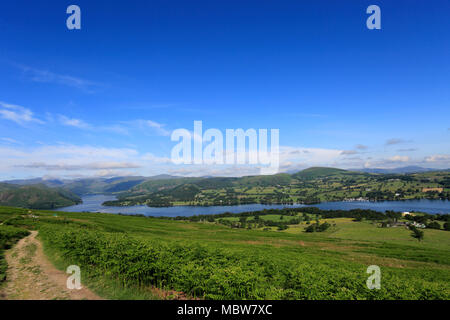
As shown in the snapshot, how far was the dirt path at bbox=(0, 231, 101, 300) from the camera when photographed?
46.5 ft

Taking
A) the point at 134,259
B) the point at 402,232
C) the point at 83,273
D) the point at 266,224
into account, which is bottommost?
the point at 266,224

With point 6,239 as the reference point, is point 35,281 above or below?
above

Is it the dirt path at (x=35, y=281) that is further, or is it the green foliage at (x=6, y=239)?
the green foliage at (x=6, y=239)

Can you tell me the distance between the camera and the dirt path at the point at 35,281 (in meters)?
14.2

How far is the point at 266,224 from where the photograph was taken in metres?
193

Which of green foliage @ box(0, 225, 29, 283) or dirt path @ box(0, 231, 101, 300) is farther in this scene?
green foliage @ box(0, 225, 29, 283)

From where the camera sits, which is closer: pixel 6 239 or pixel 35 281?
pixel 35 281

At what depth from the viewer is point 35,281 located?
55.1 feet
